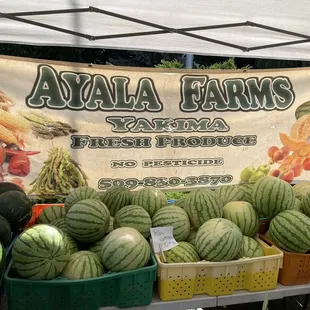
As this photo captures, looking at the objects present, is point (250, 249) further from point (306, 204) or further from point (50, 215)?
point (50, 215)

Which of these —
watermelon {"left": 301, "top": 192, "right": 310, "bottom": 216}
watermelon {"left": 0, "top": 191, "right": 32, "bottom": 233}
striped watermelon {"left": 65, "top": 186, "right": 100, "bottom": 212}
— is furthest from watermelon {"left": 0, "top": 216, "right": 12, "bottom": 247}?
watermelon {"left": 301, "top": 192, "right": 310, "bottom": 216}

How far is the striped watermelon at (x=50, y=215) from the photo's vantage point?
2.58 meters

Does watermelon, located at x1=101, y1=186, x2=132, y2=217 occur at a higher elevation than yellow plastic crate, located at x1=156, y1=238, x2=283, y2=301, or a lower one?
higher

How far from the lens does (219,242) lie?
206 cm

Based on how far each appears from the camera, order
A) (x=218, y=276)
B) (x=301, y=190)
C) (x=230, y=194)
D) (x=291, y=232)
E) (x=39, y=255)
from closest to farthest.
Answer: (x=39, y=255)
(x=218, y=276)
(x=291, y=232)
(x=230, y=194)
(x=301, y=190)

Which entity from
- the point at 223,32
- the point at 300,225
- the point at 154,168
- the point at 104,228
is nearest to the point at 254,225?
the point at 300,225

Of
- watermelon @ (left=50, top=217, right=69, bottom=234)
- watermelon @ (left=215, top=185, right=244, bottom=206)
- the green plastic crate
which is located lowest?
the green plastic crate

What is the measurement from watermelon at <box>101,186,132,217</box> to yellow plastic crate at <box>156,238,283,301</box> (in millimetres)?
632

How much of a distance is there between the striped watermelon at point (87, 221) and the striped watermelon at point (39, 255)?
227 millimetres

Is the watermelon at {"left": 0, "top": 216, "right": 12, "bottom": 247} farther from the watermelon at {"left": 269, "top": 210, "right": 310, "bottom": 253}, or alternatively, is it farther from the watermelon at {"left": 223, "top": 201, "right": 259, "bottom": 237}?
the watermelon at {"left": 269, "top": 210, "right": 310, "bottom": 253}

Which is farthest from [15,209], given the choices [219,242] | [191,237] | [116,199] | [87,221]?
[219,242]

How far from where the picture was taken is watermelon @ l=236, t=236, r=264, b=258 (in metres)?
2.19

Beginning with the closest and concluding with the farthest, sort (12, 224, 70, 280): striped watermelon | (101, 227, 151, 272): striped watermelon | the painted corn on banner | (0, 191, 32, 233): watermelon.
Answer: (12, 224, 70, 280): striped watermelon < (101, 227, 151, 272): striped watermelon < (0, 191, 32, 233): watermelon < the painted corn on banner

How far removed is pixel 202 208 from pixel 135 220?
47cm
